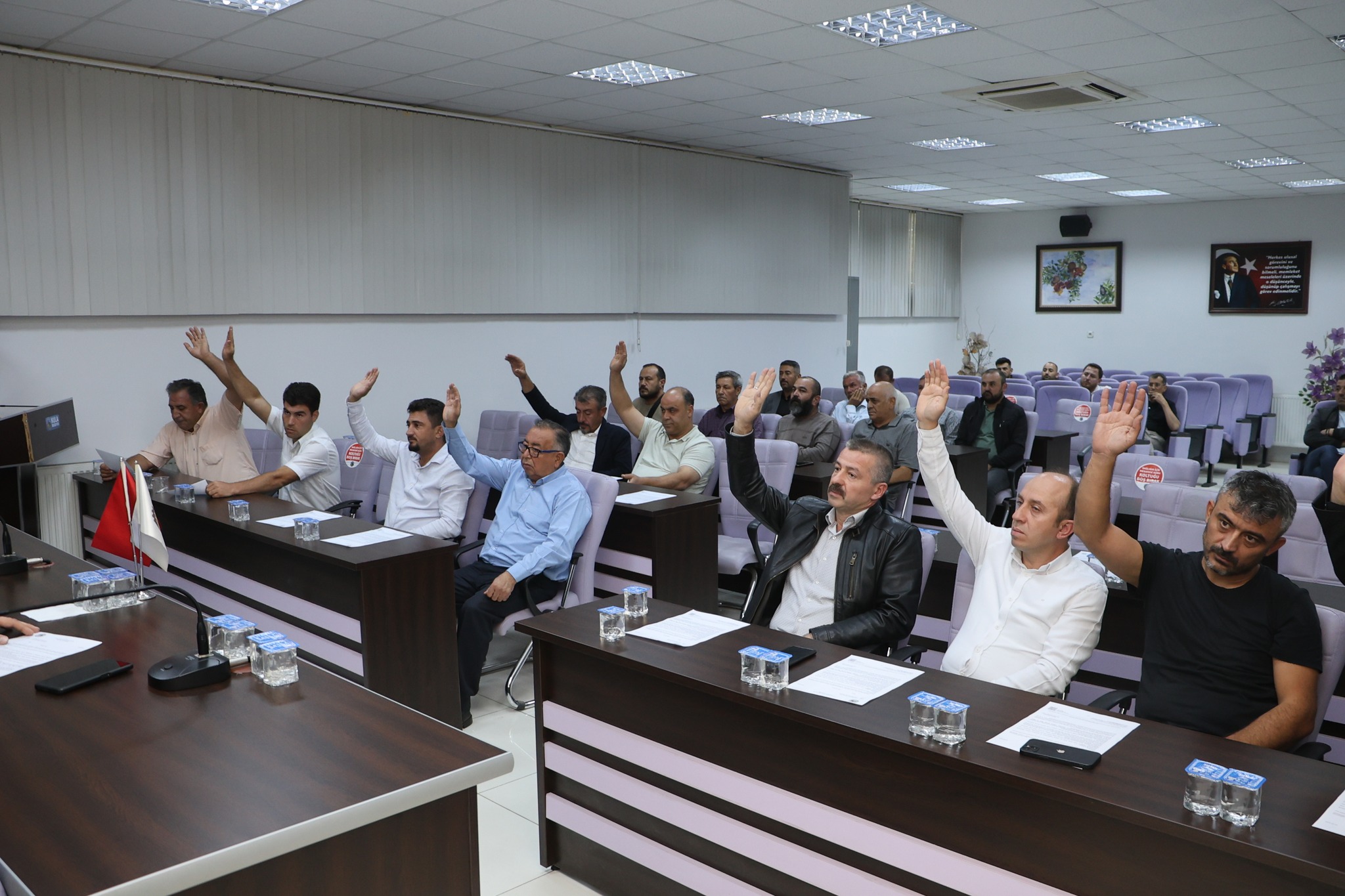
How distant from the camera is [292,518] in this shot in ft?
13.8

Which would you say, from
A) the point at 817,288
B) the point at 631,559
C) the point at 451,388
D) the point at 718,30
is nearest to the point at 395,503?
the point at 451,388

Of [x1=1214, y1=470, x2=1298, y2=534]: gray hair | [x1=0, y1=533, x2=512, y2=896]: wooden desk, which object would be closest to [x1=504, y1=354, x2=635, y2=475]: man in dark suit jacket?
[x1=0, y1=533, x2=512, y2=896]: wooden desk

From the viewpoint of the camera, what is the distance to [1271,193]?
1218cm

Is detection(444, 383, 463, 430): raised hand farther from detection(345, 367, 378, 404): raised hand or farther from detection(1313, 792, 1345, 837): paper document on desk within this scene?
detection(1313, 792, 1345, 837): paper document on desk

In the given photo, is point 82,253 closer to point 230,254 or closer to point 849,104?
point 230,254

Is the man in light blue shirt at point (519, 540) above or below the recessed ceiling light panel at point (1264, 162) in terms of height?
below

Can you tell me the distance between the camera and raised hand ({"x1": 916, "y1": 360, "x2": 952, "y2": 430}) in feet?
9.76

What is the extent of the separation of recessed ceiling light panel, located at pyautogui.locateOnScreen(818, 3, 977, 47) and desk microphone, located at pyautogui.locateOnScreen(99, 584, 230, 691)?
4.34 metres

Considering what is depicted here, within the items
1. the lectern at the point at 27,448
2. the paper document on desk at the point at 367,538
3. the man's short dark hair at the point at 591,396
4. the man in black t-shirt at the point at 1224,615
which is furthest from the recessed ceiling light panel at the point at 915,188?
the man in black t-shirt at the point at 1224,615

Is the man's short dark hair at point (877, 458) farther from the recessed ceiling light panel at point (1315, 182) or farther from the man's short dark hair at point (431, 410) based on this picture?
the recessed ceiling light panel at point (1315, 182)

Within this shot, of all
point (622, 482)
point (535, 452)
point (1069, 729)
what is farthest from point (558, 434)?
point (1069, 729)

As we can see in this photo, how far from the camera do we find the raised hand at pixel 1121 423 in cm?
249

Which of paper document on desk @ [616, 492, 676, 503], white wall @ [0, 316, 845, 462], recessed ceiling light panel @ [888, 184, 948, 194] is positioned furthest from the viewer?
recessed ceiling light panel @ [888, 184, 948, 194]

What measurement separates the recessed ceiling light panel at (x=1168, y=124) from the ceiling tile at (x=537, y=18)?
4.69m
